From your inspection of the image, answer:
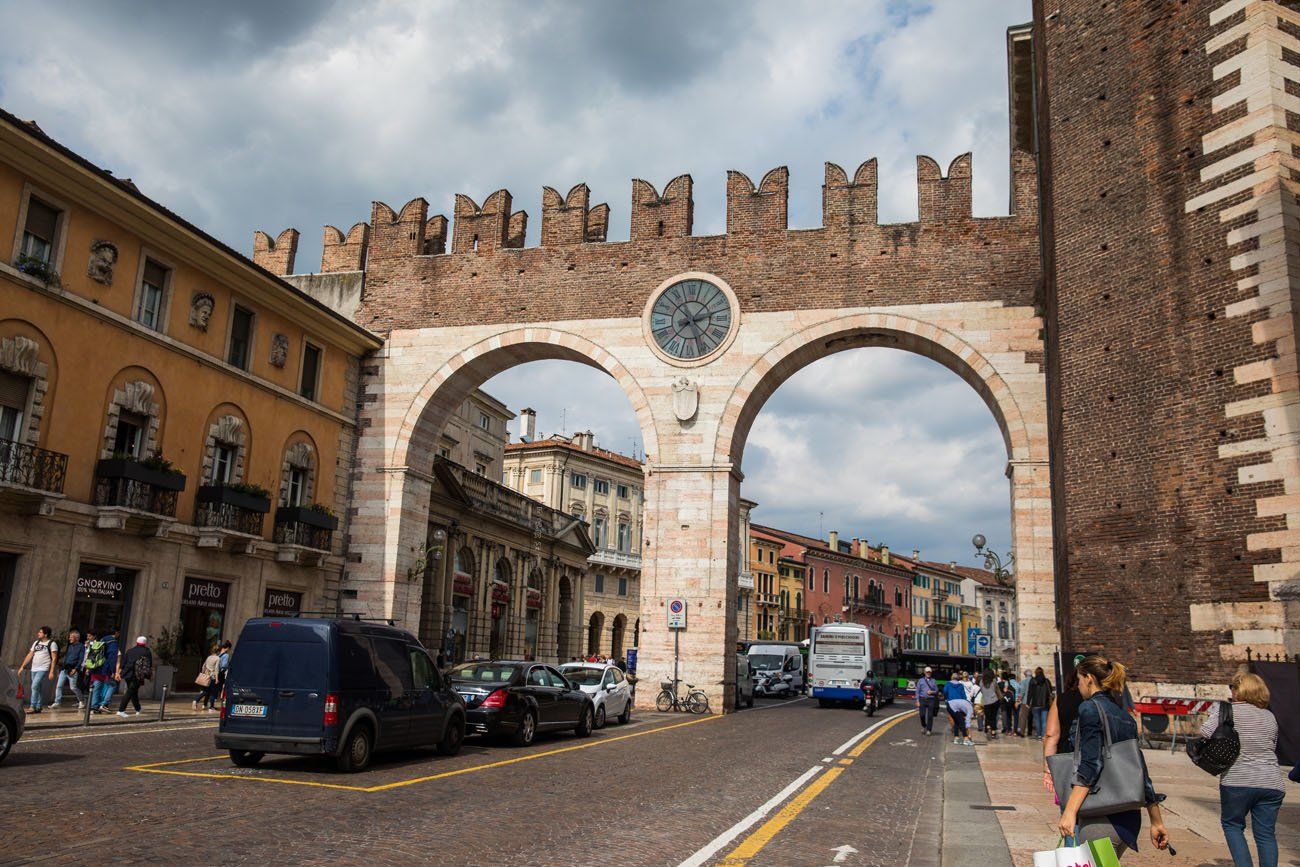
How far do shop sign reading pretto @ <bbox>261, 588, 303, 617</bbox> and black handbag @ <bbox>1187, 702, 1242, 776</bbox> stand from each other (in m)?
20.6

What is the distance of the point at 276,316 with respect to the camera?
23.8 metres

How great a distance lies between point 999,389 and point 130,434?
18261mm

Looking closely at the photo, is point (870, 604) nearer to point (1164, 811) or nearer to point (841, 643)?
point (841, 643)

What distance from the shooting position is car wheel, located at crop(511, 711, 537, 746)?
14352 millimetres

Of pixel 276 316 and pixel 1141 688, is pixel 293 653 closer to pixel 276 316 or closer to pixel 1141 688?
pixel 1141 688

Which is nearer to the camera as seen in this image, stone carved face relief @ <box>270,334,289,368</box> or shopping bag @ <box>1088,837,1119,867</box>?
shopping bag @ <box>1088,837,1119,867</box>

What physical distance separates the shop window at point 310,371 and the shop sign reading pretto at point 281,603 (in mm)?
4806

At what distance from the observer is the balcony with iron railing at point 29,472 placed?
1638 cm

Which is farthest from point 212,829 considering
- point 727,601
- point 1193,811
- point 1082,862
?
point 727,601

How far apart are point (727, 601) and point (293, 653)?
45.2 feet

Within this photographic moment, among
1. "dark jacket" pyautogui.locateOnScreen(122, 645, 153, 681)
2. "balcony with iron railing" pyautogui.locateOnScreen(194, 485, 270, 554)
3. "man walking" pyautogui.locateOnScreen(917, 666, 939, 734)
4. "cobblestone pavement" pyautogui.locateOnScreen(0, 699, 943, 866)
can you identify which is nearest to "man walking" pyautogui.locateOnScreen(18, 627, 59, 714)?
"dark jacket" pyautogui.locateOnScreen(122, 645, 153, 681)

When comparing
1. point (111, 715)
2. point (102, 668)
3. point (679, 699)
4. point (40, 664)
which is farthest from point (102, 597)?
point (679, 699)

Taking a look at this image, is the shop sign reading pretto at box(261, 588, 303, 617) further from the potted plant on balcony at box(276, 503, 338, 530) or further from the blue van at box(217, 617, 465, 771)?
the blue van at box(217, 617, 465, 771)

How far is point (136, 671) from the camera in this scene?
17.0 metres
